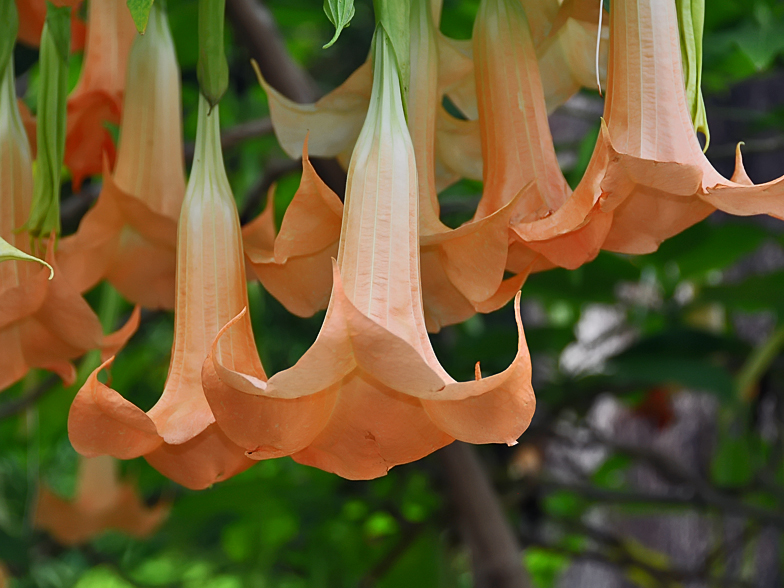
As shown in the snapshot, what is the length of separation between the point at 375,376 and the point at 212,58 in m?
0.20

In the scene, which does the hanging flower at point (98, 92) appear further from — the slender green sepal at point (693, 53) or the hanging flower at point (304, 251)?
the slender green sepal at point (693, 53)

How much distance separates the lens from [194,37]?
100cm

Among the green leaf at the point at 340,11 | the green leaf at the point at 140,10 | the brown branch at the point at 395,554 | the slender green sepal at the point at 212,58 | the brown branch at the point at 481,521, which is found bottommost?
the brown branch at the point at 395,554

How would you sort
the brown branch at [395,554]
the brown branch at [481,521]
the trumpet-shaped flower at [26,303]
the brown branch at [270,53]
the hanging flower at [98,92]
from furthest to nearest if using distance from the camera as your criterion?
the brown branch at [395,554] < the brown branch at [481,521] < the brown branch at [270,53] < the hanging flower at [98,92] < the trumpet-shaped flower at [26,303]

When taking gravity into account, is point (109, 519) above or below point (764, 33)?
below

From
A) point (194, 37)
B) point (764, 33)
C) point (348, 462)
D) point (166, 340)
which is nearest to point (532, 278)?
point (764, 33)

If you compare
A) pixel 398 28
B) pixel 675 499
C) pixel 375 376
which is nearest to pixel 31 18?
pixel 398 28

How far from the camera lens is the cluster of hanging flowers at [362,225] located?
0.93ft

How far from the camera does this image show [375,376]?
0.27m

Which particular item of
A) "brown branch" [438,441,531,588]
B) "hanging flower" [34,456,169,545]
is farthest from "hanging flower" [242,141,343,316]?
"hanging flower" [34,456,169,545]

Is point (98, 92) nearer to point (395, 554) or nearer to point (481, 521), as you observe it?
point (481, 521)

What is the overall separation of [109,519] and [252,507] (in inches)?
9.0

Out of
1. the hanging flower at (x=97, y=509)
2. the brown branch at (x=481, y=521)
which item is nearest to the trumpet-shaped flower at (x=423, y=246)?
the brown branch at (x=481, y=521)

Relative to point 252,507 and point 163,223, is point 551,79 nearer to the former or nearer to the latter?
point 163,223
